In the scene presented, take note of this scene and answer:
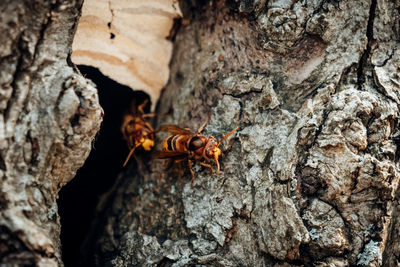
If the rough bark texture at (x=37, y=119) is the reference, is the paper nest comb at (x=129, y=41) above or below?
above

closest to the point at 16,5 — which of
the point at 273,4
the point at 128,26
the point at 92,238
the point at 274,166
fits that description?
the point at 128,26

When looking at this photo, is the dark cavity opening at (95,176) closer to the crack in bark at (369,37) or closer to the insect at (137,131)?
the insect at (137,131)

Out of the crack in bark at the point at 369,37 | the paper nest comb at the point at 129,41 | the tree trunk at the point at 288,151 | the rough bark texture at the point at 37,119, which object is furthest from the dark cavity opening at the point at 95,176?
the crack in bark at the point at 369,37

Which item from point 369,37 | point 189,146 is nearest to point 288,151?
point 189,146

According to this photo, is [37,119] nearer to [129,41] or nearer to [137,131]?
[129,41]

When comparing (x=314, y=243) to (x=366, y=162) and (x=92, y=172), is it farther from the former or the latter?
(x=92, y=172)

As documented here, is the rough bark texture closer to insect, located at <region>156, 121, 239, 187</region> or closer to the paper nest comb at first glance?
the paper nest comb

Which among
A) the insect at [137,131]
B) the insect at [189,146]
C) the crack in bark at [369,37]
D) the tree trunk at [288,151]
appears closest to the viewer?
the tree trunk at [288,151]
